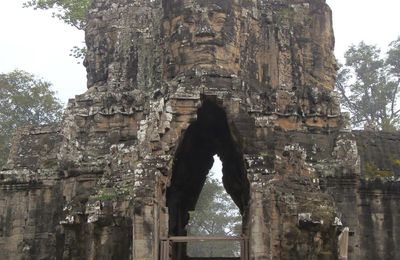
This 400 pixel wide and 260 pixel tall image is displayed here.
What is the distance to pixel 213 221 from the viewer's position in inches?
1833

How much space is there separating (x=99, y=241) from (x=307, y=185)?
12.7 ft

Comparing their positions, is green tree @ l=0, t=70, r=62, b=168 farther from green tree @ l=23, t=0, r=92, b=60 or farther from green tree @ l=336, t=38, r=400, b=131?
green tree @ l=336, t=38, r=400, b=131

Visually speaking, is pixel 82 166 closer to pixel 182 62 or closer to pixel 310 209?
pixel 182 62

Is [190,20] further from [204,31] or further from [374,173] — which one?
[374,173]

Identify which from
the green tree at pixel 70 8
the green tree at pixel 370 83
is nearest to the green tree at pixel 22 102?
the green tree at pixel 70 8

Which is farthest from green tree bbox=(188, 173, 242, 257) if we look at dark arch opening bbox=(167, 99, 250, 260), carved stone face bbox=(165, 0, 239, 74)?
carved stone face bbox=(165, 0, 239, 74)

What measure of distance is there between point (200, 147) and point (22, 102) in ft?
51.2

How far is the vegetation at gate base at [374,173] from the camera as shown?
14.3 m

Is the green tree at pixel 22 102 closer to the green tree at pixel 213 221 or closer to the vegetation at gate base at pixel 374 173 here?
the green tree at pixel 213 221

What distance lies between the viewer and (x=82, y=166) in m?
13.2

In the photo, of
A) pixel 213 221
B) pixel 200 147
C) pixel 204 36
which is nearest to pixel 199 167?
pixel 200 147

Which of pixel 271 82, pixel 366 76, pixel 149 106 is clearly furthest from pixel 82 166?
pixel 366 76

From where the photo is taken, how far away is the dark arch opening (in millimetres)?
13688

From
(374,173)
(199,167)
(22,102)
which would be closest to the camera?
(374,173)
